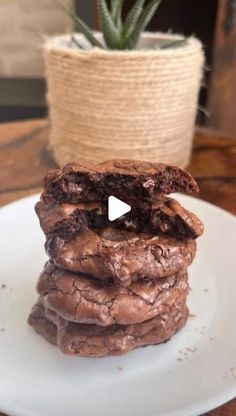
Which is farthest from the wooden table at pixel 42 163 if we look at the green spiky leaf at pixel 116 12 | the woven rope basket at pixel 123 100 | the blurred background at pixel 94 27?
the blurred background at pixel 94 27

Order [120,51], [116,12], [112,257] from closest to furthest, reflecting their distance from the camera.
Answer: [112,257] → [120,51] → [116,12]

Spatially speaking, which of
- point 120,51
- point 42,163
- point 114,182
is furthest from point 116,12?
point 114,182

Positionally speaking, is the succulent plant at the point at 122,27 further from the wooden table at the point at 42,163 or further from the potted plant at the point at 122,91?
the wooden table at the point at 42,163

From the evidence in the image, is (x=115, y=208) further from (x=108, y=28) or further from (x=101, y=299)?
(x=108, y=28)

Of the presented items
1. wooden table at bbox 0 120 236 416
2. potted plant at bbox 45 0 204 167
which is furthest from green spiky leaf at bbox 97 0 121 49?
wooden table at bbox 0 120 236 416

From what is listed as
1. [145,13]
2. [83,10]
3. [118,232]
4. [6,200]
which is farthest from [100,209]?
[83,10]

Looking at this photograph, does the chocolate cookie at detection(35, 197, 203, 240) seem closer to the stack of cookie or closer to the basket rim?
the stack of cookie

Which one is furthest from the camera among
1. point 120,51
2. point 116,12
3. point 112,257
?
point 116,12
